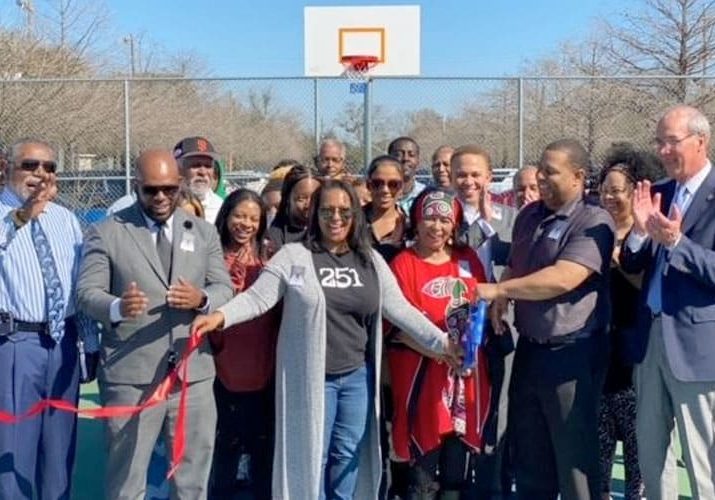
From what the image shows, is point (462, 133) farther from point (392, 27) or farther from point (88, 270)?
point (88, 270)

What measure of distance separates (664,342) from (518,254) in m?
0.86

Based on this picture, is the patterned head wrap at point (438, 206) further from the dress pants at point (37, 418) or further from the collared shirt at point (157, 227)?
the dress pants at point (37, 418)

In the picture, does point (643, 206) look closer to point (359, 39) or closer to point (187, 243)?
point (187, 243)

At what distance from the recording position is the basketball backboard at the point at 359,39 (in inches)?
Result: 535

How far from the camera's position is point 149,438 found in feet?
13.4

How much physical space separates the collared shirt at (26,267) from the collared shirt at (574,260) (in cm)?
233

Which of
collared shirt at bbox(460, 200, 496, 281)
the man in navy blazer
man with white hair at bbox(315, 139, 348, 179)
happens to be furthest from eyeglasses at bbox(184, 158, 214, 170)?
the man in navy blazer

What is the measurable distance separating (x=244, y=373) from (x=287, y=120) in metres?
7.86

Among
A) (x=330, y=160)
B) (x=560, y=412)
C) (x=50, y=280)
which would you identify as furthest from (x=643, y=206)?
(x=330, y=160)

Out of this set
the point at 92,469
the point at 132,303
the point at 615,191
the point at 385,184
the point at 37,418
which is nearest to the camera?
the point at 132,303

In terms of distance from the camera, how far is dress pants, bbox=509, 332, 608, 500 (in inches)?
171

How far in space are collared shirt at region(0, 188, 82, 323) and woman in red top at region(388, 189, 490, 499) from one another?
1.70m

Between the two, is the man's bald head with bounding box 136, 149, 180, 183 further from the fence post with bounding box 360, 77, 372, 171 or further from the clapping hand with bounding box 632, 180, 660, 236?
the fence post with bounding box 360, 77, 372, 171

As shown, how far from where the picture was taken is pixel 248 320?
448 cm
